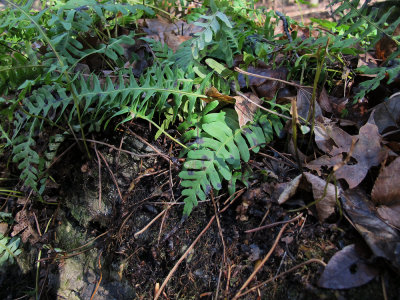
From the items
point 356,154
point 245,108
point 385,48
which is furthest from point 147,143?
point 385,48

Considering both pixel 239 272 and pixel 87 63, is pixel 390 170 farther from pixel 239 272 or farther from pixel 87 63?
pixel 87 63

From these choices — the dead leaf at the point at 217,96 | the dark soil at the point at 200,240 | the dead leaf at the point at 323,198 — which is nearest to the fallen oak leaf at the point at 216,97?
the dead leaf at the point at 217,96

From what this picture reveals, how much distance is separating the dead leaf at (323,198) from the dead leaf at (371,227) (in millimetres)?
70

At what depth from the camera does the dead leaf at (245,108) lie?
5.22 feet

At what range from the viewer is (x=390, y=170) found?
4.18ft

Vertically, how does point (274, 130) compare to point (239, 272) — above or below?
above

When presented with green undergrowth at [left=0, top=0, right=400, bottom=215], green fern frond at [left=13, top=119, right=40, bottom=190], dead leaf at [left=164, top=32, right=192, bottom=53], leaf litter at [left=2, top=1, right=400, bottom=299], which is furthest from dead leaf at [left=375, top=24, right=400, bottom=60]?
green fern frond at [left=13, top=119, right=40, bottom=190]

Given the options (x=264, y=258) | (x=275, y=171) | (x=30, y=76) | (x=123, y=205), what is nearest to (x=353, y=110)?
(x=275, y=171)

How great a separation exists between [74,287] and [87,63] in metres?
1.55

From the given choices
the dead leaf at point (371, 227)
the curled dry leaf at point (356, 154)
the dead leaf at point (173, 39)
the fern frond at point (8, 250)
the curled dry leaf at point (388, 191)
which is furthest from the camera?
the dead leaf at point (173, 39)

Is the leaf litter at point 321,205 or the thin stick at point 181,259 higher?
the leaf litter at point 321,205

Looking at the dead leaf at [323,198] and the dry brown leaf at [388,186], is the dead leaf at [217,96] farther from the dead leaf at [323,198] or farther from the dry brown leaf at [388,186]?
the dry brown leaf at [388,186]

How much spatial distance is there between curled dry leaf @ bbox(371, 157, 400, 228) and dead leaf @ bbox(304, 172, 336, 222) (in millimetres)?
198

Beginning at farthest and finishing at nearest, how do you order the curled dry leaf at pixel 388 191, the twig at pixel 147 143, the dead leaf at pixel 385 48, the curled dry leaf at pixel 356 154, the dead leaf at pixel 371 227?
the dead leaf at pixel 385 48 → the twig at pixel 147 143 → the curled dry leaf at pixel 356 154 → the curled dry leaf at pixel 388 191 → the dead leaf at pixel 371 227
